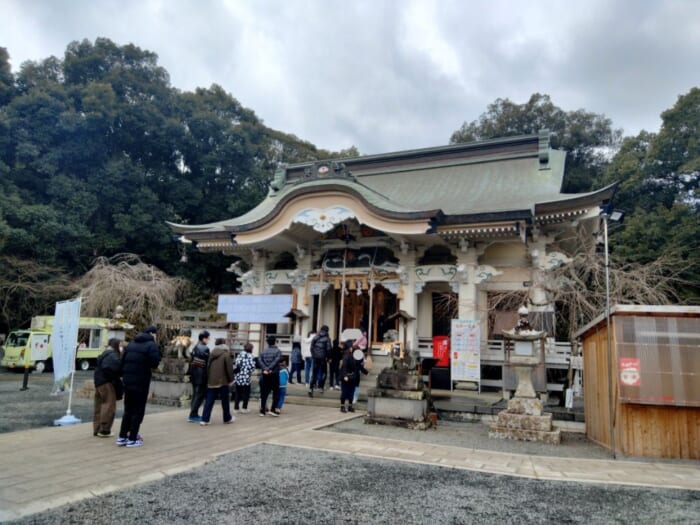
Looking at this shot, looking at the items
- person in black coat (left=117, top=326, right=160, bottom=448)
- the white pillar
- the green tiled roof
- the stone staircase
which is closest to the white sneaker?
person in black coat (left=117, top=326, right=160, bottom=448)

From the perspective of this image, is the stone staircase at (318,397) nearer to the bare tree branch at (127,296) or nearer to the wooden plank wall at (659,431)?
the wooden plank wall at (659,431)

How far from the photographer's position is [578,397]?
36.9ft

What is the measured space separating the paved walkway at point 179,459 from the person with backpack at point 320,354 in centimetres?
300

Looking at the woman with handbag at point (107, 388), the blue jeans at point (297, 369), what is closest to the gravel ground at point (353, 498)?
the woman with handbag at point (107, 388)

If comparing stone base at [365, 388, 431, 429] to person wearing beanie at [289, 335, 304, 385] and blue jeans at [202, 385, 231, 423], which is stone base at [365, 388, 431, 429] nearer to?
blue jeans at [202, 385, 231, 423]

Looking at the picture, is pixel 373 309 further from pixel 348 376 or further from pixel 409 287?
pixel 348 376

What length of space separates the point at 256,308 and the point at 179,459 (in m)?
10.3

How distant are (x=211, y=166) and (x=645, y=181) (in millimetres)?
23028

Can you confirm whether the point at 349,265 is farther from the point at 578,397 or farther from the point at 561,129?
the point at 561,129

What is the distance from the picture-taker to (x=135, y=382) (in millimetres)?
6352

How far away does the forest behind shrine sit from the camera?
Result: 19750 millimetres

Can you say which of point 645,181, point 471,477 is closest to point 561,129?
point 645,181

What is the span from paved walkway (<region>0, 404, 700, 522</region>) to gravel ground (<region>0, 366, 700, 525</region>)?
308mm

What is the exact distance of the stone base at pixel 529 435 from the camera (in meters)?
7.92
